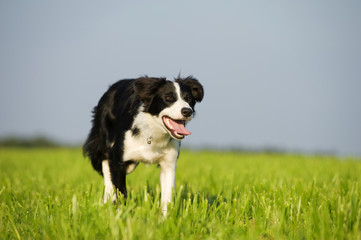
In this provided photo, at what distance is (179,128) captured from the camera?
14.1 ft

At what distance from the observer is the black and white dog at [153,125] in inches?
171

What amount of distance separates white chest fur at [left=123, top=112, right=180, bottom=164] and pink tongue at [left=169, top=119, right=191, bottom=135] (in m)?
0.21

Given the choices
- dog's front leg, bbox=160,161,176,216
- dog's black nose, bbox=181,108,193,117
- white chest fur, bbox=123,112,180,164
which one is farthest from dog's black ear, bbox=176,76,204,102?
dog's front leg, bbox=160,161,176,216

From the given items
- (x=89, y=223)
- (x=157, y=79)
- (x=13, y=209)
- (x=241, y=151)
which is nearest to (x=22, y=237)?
(x=89, y=223)

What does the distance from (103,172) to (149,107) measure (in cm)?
161

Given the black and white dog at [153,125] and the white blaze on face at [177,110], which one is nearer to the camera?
the white blaze on face at [177,110]

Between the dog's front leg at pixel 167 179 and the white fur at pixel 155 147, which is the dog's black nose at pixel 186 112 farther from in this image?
the dog's front leg at pixel 167 179

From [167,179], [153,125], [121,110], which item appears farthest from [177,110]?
[121,110]

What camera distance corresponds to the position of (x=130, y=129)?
4.71 metres

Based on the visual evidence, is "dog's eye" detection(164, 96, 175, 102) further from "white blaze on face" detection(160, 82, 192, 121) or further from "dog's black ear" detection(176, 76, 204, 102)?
"dog's black ear" detection(176, 76, 204, 102)

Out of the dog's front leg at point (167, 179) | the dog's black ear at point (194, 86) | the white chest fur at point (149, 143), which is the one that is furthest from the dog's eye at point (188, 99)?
the dog's front leg at point (167, 179)

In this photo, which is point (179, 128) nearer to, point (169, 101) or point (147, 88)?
point (169, 101)

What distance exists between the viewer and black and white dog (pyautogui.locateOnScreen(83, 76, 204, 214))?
435 cm

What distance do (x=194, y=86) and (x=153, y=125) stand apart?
2.43ft
